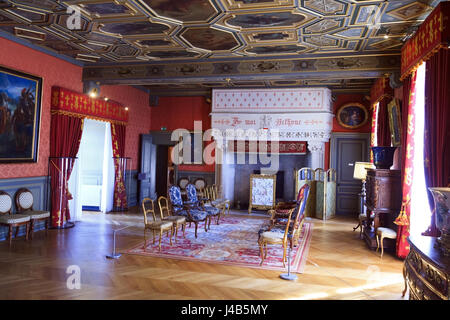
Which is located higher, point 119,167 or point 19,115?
point 19,115

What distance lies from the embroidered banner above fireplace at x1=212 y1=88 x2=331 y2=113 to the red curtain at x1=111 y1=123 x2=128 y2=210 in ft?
9.19

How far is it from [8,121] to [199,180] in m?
5.67

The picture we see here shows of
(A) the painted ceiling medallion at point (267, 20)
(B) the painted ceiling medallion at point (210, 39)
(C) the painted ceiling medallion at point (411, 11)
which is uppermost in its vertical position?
(B) the painted ceiling medallion at point (210, 39)

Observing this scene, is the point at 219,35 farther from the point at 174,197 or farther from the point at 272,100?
the point at 272,100

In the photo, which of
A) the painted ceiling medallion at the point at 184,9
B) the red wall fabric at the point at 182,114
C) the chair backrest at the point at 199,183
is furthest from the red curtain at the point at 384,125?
the chair backrest at the point at 199,183

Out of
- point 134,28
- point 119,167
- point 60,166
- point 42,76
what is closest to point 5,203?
point 60,166

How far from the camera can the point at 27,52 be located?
6426 mm

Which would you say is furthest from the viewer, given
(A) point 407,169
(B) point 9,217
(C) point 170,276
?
(B) point 9,217

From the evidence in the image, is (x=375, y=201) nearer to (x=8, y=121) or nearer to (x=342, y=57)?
(x=342, y=57)

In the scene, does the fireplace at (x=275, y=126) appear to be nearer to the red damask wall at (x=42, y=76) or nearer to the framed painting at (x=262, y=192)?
the framed painting at (x=262, y=192)

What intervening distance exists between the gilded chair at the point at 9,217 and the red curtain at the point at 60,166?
3.15 ft

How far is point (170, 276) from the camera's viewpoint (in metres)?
4.36

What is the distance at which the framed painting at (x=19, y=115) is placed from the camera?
596 cm

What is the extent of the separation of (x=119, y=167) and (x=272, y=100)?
4.73 m
